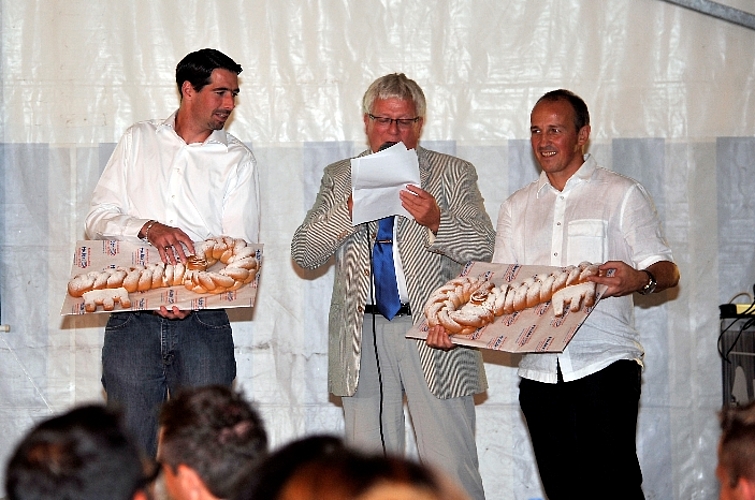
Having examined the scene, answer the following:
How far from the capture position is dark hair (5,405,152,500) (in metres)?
1.13

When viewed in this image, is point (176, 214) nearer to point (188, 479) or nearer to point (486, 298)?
point (486, 298)

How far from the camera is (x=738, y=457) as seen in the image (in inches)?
68.9

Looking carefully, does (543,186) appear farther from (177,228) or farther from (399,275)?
(177,228)

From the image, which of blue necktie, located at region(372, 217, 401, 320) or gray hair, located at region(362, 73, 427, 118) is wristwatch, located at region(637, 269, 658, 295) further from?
gray hair, located at region(362, 73, 427, 118)

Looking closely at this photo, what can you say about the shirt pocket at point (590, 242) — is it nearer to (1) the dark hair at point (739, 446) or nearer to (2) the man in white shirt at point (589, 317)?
(2) the man in white shirt at point (589, 317)

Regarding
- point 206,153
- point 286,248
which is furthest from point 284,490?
point 286,248

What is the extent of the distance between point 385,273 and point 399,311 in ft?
0.48

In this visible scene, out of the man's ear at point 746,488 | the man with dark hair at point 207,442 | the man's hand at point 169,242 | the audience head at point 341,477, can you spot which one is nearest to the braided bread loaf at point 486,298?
the man's hand at point 169,242

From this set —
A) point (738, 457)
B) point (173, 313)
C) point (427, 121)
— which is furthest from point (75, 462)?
point (427, 121)

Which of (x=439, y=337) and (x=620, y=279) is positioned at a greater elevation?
(x=620, y=279)

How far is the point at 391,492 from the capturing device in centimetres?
87

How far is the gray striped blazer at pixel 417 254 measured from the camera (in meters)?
3.36

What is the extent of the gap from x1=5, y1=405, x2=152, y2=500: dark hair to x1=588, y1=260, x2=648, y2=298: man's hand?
6.66ft

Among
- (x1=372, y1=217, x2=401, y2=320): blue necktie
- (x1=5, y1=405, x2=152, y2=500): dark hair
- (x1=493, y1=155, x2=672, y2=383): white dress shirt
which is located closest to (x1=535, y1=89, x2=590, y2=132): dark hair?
(x1=493, y1=155, x2=672, y2=383): white dress shirt
